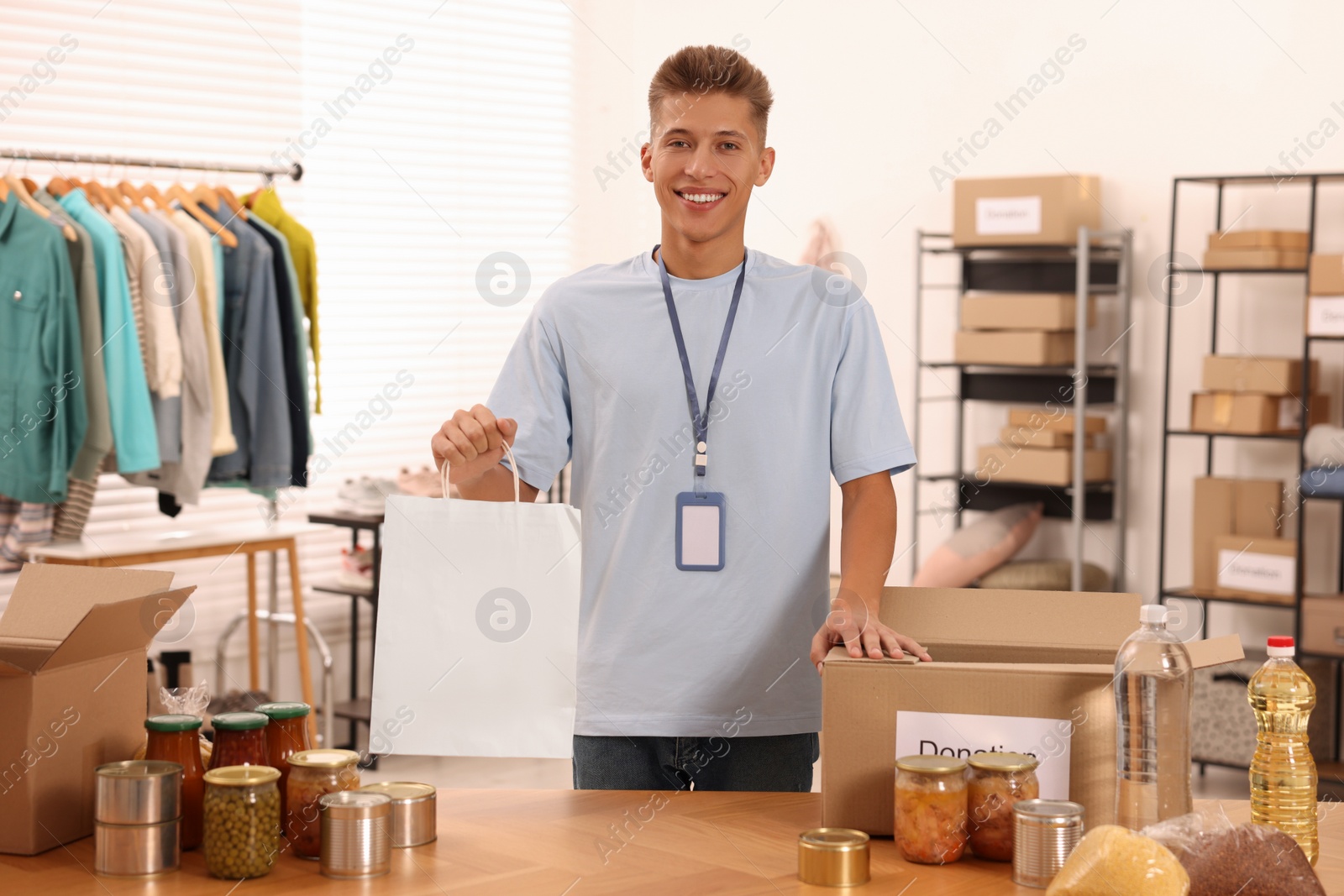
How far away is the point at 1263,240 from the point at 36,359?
11.6 feet

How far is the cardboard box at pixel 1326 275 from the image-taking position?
412cm

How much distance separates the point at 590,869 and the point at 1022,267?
3.90 meters

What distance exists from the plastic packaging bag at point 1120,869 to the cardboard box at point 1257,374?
341cm

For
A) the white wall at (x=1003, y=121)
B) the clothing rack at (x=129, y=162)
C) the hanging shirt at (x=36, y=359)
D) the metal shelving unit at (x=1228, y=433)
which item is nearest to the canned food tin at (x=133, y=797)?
the hanging shirt at (x=36, y=359)

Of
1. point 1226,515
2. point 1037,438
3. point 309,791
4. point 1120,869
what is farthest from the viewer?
point 1037,438

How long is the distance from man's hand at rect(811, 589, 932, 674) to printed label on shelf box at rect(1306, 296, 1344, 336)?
3048 millimetres

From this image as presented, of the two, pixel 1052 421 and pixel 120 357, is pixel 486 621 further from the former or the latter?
pixel 1052 421

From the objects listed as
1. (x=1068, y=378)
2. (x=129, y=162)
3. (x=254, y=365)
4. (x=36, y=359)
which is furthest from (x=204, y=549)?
(x=1068, y=378)

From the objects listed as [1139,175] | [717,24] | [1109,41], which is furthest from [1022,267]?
[717,24]

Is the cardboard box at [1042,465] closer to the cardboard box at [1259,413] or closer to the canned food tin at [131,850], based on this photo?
the cardboard box at [1259,413]

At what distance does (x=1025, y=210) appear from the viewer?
4770mm

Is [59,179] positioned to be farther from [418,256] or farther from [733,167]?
[733,167]

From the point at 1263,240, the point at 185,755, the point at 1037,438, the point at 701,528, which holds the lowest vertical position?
the point at 185,755

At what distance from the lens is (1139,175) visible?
15.9 ft
